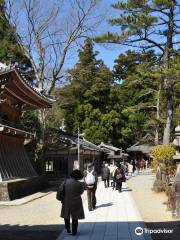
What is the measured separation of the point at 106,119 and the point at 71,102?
544 cm

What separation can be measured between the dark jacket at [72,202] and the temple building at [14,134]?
9.62m

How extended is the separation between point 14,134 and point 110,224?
1244 cm

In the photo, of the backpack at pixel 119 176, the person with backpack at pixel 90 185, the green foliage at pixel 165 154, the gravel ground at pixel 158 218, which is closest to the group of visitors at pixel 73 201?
the gravel ground at pixel 158 218

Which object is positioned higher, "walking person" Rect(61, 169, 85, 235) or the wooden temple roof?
the wooden temple roof

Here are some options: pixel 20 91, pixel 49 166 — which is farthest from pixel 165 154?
pixel 49 166

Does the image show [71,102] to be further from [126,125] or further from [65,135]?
[65,135]

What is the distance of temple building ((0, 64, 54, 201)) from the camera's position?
22.0 m

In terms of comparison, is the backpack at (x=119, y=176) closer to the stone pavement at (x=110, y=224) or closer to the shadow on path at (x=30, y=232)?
the stone pavement at (x=110, y=224)

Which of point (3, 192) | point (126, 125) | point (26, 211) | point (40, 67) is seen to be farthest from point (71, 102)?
point (26, 211)

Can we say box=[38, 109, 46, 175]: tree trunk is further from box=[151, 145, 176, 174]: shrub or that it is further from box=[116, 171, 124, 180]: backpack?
box=[116, 171, 124, 180]: backpack

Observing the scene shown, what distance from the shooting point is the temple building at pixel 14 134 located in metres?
22.0

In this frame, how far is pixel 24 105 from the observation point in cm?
3017

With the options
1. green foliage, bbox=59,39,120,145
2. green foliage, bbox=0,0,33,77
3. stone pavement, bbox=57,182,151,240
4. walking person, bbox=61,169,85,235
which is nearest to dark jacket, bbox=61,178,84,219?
walking person, bbox=61,169,85,235

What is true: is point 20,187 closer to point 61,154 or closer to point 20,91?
point 20,91
